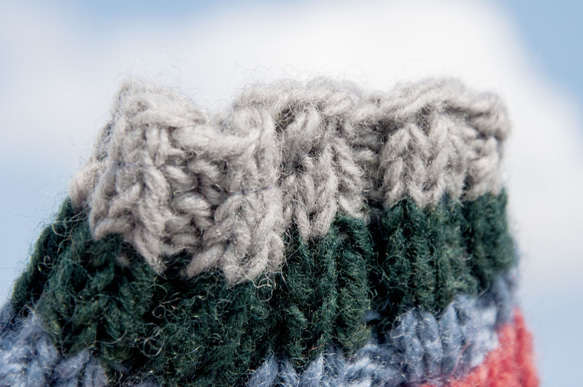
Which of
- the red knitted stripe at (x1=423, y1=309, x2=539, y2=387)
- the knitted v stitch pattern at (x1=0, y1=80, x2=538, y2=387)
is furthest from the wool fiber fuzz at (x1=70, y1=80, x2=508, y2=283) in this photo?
the red knitted stripe at (x1=423, y1=309, x2=539, y2=387)

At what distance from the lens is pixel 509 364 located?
558 mm

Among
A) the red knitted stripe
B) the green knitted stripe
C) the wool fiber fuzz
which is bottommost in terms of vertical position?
the red knitted stripe

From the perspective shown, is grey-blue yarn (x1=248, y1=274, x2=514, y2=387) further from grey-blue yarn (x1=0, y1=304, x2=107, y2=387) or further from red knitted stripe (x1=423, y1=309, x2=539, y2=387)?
grey-blue yarn (x1=0, y1=304, x2=107, y2=387)

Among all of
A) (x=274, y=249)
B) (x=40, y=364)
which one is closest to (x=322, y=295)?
(x=274, y=249)

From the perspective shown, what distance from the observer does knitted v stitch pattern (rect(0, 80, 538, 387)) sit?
1.24 feet

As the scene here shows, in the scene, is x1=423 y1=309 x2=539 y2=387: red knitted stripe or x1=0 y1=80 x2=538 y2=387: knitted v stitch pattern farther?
x1=423 y1=309 x2=539 y2=387: red knitted stripe

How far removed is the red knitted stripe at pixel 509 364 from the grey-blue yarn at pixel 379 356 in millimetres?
11

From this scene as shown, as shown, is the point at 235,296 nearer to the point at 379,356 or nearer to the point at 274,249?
the point at 274,249

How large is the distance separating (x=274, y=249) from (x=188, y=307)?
82 mm

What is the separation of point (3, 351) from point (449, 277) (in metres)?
0.40

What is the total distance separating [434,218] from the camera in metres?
0.47

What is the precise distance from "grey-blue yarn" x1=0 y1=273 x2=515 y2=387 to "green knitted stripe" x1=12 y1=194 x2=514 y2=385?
0.01 m

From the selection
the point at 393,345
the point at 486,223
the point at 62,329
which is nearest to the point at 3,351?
the point at 62,329

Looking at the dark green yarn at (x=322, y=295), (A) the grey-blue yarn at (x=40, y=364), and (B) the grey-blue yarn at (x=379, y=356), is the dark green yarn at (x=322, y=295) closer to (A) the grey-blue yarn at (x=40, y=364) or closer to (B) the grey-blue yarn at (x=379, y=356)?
(B) the grey-blue yarn at (x=379, y=356)
